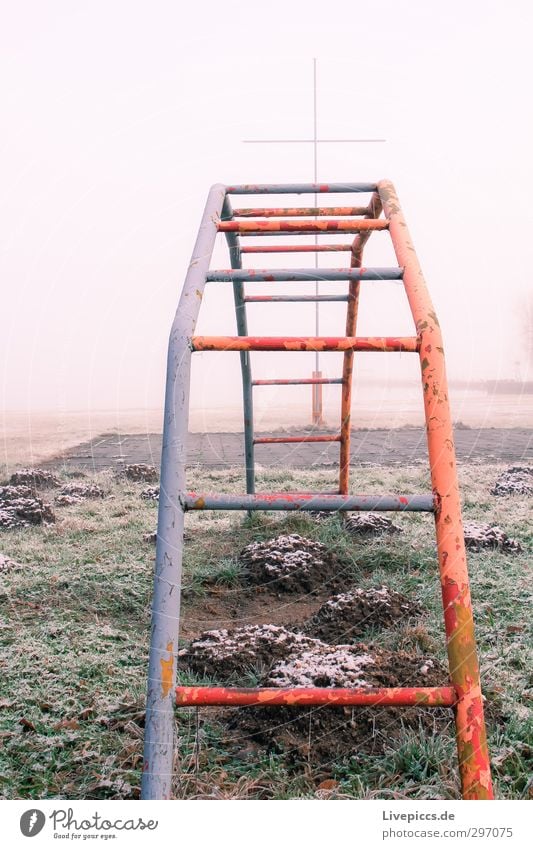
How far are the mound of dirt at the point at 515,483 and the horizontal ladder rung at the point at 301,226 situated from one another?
3.74 metres

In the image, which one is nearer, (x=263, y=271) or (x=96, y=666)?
(x=263, y=271)

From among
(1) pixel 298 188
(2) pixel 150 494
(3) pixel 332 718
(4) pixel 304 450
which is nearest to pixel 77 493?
(2) pixel 150 494

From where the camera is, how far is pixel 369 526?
3703 mm

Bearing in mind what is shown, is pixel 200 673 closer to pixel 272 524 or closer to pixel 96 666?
pixel 96 666

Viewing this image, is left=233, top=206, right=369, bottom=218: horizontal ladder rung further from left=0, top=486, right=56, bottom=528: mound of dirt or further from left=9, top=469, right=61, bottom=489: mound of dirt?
left=9, top=469, right=61, bottom=489: mound of dirt

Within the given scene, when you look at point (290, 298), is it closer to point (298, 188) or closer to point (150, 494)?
point (298, 188)

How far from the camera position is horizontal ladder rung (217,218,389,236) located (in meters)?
1.78

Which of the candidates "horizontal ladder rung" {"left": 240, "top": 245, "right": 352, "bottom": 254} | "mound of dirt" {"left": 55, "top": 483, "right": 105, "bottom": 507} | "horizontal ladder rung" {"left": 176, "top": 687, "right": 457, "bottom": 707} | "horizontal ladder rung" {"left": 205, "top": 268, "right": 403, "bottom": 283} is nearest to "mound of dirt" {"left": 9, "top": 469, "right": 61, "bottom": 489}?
"mound of dirt" {"left": 55, "top": 483, "right": 105, "bottom": 507}

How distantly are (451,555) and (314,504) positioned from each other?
29cm

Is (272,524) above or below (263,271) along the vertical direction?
below

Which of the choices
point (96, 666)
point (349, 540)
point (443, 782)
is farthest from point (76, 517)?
point (443, 782)

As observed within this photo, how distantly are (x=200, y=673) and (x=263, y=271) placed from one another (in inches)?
48.0

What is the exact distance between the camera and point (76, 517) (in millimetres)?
4391

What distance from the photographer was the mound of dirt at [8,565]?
10.5 ft
